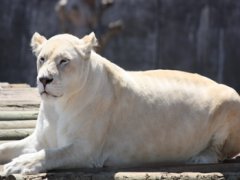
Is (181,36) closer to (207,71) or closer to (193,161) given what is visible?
(207,71)

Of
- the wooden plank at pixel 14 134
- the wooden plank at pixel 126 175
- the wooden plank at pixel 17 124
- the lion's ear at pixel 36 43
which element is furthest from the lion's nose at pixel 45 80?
the wooden plank at pixel 17 124

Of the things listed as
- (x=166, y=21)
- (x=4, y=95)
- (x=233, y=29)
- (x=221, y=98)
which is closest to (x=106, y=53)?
(x=166, y=21)

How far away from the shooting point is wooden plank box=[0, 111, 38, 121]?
7.28 metres

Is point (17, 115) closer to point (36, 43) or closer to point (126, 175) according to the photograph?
point (36, 43)

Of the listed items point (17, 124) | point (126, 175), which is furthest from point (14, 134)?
point (126, 175)

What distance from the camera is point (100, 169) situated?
5.87 metres

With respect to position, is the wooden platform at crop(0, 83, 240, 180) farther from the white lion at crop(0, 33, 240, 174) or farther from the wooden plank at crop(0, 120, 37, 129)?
the white lion at crop(0, 33, 240, 174)

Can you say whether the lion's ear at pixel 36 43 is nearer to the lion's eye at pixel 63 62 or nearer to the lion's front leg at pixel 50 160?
the lion's eye at pixel 63 62

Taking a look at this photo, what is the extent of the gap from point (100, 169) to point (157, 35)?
13.4 metres

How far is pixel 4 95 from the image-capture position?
861 cm

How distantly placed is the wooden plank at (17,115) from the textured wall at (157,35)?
11.3 meters

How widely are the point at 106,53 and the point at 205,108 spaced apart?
494 inches

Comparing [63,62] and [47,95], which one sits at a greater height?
[63,62]

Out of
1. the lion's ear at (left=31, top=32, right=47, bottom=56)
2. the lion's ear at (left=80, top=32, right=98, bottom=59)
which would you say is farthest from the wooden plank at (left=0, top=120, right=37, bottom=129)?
the lion's ear at (left=80, top=32, right=98, bottom=59)
